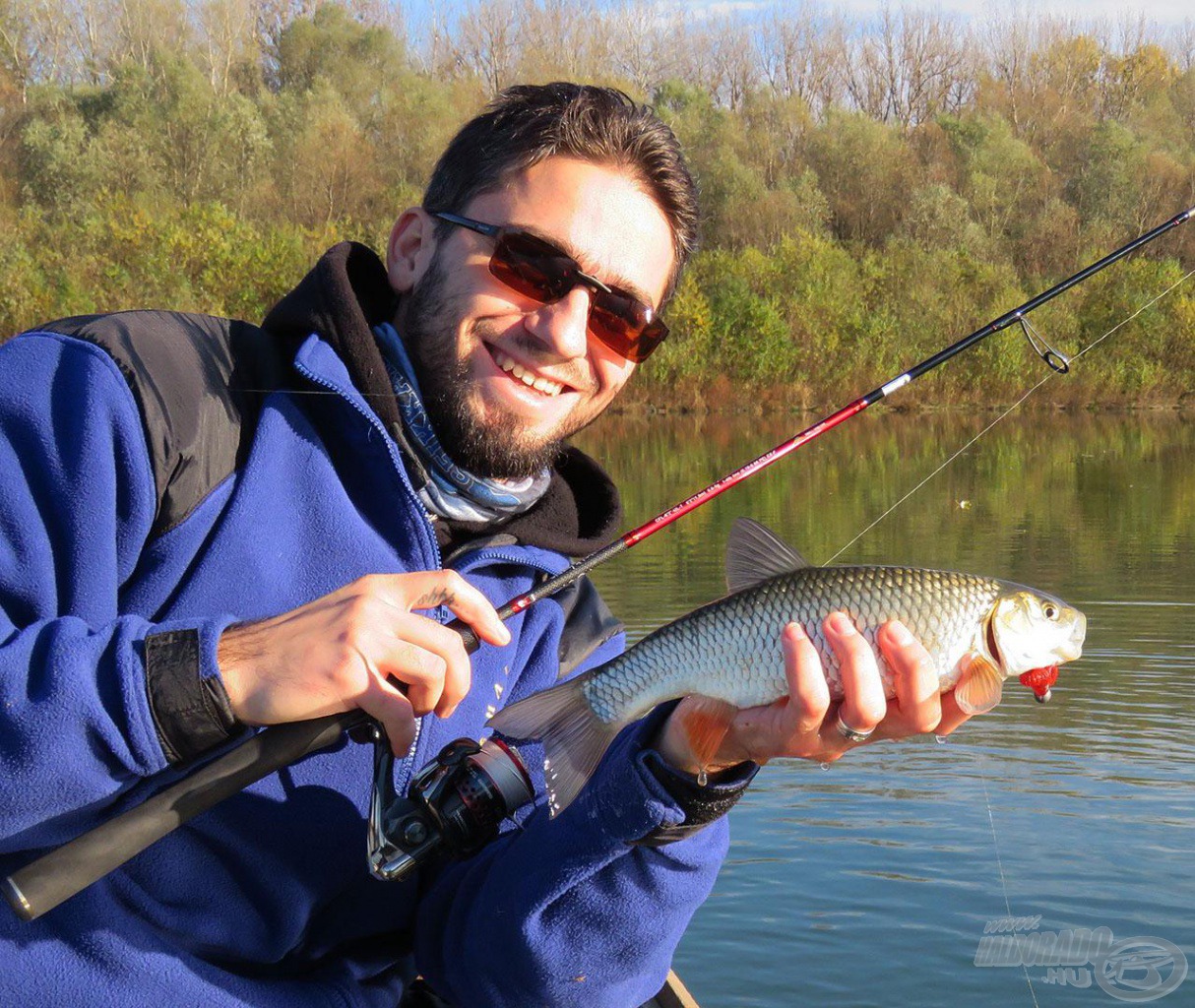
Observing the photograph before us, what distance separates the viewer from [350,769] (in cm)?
226

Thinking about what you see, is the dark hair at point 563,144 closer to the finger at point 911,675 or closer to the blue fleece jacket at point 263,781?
the blue fleece jacket at point 263,781

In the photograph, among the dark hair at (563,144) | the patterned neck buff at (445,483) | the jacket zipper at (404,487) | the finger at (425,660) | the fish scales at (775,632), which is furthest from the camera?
the dark hair at (563,144)

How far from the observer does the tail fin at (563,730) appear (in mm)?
2236

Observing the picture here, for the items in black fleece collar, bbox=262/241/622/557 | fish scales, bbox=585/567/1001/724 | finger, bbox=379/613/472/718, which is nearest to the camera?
finger, bbox=379/613/472/718

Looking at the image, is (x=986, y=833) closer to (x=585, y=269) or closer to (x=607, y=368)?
(x=607, y=368)

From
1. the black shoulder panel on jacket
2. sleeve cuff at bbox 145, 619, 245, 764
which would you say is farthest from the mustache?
sleeve cuff at bbox 145, 619, 245, 764

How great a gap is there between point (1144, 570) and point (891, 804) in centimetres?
593

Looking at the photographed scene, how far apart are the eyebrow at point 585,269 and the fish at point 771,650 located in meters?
0.71

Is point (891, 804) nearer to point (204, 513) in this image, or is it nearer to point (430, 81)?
point (204, 513)

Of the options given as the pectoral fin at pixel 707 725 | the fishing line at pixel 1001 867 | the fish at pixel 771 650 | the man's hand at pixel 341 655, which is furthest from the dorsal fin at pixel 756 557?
the fishing line at pixel 1001 867

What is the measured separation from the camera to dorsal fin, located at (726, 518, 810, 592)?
2.38 m

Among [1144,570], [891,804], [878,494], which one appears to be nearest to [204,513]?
[891,804]

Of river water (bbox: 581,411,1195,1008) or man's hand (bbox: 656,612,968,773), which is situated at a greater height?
man's hand (bbox: 656,612,968,773)

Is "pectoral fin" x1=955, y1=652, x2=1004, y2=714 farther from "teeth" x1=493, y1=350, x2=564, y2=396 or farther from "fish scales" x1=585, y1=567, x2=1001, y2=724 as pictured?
"teeth" x1=493, y1=350, x2=564, y2=396
